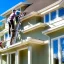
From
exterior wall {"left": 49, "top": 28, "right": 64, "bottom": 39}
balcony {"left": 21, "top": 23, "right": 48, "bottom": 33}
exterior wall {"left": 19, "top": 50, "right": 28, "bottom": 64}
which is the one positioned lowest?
exterior wall {"left": 19, "top": 50, "right": 28, "bottom": 64}

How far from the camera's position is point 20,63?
22.6m

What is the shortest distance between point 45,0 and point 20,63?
233 inches

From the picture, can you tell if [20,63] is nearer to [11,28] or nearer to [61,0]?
[11,28]

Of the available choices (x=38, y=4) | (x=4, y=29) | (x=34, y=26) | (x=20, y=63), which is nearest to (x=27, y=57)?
(x=20, y=63)

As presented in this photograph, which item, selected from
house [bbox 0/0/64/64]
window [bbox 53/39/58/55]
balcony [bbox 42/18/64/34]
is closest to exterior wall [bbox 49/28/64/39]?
house [bbox 0/0/64/64]

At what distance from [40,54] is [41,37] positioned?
138 cm

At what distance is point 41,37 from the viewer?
21734mm

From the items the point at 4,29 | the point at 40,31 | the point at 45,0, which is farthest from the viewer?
the point at 4,29

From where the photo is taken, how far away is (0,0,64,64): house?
19.4 metres

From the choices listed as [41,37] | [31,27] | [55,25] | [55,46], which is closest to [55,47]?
[55,46]

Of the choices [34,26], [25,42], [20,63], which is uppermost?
[34,26]

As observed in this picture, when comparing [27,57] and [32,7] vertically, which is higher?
[32,7]

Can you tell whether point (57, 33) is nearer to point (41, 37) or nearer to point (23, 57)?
point (41, 37)

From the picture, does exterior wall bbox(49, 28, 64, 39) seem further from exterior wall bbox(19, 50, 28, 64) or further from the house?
exterior wall bbox(19, 50, 28, 64)
